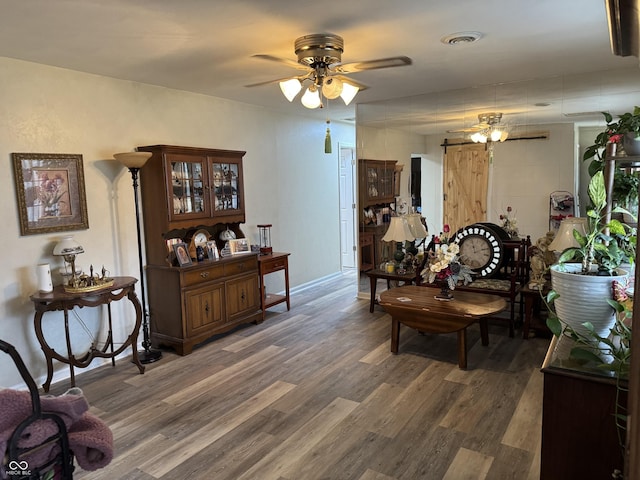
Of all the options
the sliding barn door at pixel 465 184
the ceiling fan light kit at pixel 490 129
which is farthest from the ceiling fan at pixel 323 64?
the sliding barn door at pixel 465 184

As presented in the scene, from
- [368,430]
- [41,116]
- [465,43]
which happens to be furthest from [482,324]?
[41,116]

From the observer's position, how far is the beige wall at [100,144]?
323cm

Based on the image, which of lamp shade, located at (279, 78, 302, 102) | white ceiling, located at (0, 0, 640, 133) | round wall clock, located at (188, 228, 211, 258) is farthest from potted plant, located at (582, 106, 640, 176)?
round wall clock, located at (188, 228, 211, 258)

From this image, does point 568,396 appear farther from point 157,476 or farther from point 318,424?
point 157,476

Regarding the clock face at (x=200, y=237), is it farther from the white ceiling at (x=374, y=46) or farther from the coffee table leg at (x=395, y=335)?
the coffee table leg at (x=395, y=335)

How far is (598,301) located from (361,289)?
14.0 ft

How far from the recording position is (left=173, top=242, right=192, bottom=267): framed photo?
400 centimetres

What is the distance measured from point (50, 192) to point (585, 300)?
3.55m

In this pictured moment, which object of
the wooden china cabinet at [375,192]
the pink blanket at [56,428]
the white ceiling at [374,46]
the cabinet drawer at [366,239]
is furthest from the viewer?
the cabinet drawer at [366,239]

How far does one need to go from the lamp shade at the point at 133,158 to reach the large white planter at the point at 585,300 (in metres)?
3.14

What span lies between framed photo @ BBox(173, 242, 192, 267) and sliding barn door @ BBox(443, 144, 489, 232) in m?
2.87

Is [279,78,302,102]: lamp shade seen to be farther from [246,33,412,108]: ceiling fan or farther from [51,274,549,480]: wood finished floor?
[51,274,549,480]: wood finished floor

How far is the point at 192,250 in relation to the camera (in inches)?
169

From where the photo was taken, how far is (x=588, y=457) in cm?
150
